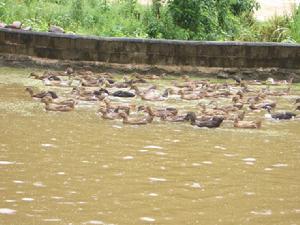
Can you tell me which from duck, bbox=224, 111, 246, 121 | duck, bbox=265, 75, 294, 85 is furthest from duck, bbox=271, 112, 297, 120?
duck, bbox=265, 75, 294, 85

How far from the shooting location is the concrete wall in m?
14.3

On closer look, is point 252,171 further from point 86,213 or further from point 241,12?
point 241,12

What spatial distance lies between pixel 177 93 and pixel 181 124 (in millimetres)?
2532

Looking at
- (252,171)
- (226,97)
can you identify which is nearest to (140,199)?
(252,171)

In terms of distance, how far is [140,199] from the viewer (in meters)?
6.26

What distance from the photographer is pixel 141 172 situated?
711cm

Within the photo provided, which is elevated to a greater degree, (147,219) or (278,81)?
(278,81)

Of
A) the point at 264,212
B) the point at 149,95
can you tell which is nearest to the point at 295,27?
the point at 149,95

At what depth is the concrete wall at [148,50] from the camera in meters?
14.3

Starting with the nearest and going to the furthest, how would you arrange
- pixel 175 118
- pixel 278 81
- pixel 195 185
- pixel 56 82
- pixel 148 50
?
pixel 195 185
pixel 175 118
pixel 56 82
pixel 278 81
pixel 148 50

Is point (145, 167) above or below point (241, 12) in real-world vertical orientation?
below

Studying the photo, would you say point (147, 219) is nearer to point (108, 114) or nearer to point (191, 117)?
point (191, 117)

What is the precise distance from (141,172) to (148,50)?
24.3 ft

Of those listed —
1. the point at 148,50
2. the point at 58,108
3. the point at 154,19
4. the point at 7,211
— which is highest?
the point at 154,19
